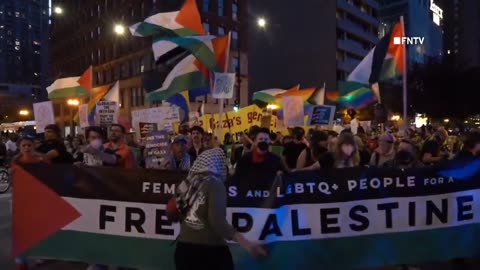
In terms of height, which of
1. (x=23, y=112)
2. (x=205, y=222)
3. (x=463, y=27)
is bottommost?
(x=205, y=222)

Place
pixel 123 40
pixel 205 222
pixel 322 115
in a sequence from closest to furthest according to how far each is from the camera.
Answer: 1. pixel 205 222
2. pixel 322 115
3. pixel 123 40

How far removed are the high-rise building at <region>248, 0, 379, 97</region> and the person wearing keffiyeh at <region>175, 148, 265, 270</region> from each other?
57.4 metres

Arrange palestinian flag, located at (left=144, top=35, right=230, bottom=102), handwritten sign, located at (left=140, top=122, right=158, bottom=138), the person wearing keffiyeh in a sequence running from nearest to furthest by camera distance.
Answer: the person wearing keffiyeh
palestinian flag, located at (left=144, top=35, right=230, bottom=102)
handwritten sign, located at (left=140, top=122, right=158, bottom=138)

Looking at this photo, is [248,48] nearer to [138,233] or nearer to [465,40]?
[138,233]

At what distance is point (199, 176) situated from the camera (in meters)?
3.90

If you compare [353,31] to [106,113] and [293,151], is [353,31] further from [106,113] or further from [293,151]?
[293,151]

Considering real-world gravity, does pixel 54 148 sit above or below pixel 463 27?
below

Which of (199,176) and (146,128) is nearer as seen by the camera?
(199,176)

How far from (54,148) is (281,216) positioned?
327 centimetres

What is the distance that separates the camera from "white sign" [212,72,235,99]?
11609mm

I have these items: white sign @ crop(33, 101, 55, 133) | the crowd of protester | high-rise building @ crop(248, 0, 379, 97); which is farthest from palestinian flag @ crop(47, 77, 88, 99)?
high-rise building @ crop(248, 0, 379, 97)

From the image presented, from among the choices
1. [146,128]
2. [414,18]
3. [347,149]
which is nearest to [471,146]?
[347,149]

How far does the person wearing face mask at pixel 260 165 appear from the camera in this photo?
19.3 ft

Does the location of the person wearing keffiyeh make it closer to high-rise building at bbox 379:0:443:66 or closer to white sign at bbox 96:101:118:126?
white sign at bbox 96:101:118:126
